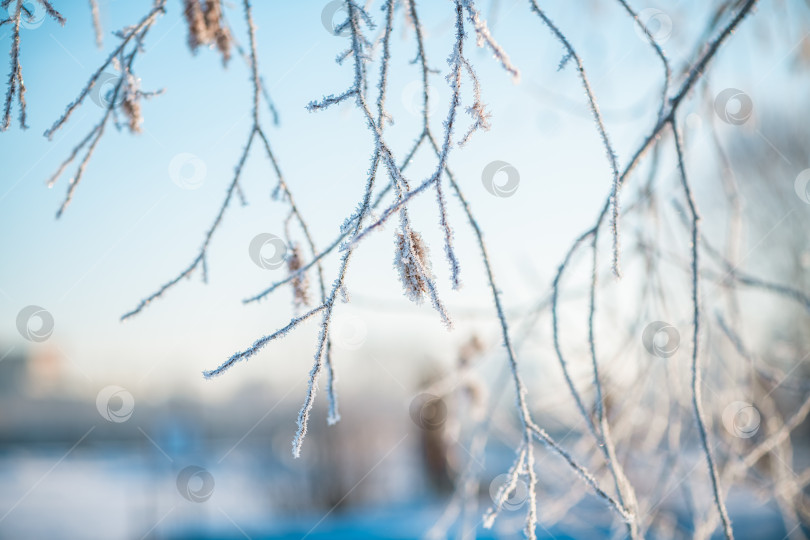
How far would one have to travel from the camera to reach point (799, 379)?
59.9 inches

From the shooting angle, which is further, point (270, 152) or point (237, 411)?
point (237, 411)

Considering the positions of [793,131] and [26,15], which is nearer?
[26,15]

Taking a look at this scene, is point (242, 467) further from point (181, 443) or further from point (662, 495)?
point (662, 495)

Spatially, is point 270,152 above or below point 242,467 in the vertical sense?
above

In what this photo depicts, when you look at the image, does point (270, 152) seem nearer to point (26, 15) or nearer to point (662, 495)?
point (26, 15)

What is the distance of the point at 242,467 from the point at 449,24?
11182mm

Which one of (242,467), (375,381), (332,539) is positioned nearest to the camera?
(332,539)

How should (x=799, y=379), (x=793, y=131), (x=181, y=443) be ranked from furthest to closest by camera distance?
→ 1. (x=181, y=443)
2. (x=793, y=131)
3. (x=799, y=379)

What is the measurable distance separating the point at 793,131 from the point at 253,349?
7.20m

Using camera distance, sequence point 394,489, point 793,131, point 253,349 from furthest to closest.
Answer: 1. point 394,489
2. point 793,131
3. point 253,349

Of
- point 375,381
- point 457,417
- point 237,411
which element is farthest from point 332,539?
point 237,411

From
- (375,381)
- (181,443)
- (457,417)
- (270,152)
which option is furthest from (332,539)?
(375,381)

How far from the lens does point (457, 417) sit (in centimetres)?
157

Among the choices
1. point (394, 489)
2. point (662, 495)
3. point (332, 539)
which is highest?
point (662, 495)
